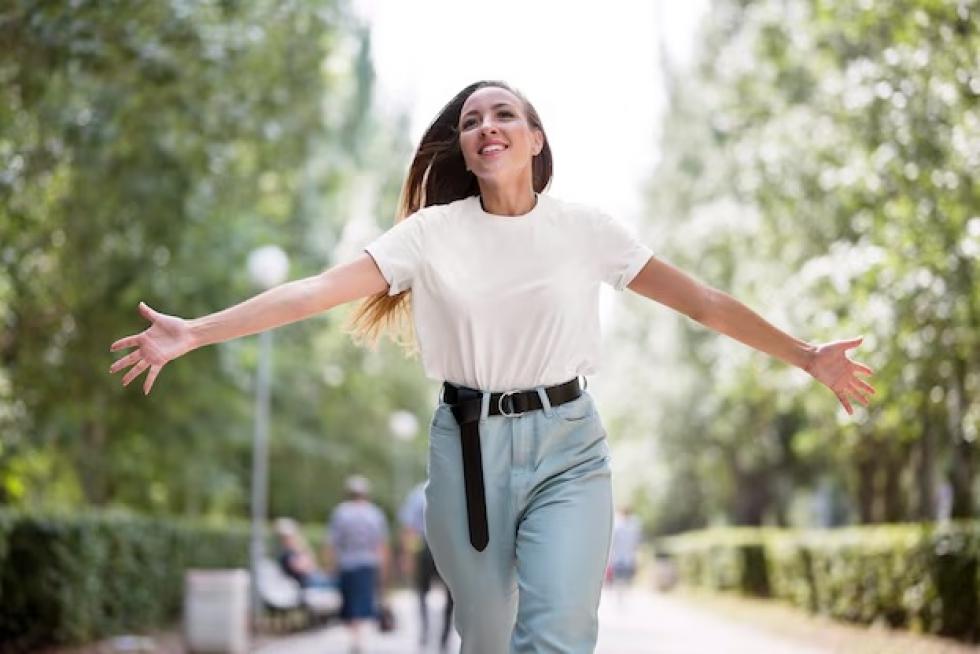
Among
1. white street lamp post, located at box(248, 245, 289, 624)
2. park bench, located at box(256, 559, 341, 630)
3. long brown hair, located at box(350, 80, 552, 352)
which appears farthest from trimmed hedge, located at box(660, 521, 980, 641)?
long brown hair, located at box(350, 80, 552, 352)

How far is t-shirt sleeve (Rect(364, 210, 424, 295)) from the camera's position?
4.23 meters

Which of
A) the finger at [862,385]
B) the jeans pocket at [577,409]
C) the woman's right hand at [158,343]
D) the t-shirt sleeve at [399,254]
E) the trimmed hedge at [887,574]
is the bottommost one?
the trimmed hedge at [887,574]

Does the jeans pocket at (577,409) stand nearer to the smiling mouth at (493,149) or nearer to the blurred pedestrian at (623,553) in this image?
the smiling mouth at (493,149)

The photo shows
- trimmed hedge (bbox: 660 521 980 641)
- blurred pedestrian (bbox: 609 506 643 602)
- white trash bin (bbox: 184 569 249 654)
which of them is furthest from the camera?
blurred pedestrian (bbox: 609 506 643 602)

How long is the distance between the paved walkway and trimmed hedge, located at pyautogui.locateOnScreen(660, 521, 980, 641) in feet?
3.48

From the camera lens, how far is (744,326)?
4.38 metres

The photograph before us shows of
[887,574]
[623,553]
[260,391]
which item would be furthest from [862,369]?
[623,553]

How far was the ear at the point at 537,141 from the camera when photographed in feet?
14.9

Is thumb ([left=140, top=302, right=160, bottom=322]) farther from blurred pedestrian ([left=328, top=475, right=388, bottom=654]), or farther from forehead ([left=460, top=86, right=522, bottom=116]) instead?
blurred pedestrian ([left=328, top=475, right=388, bottom=654])

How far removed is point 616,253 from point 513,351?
43 cm

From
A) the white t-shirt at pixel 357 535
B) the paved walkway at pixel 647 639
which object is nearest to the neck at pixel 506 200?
the paved walkway at pixel 647 639

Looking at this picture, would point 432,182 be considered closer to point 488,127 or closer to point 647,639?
point 488,127

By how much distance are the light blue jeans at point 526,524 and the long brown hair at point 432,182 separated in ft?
1.35

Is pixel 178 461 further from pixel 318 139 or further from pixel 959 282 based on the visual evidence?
pixel 959 282
